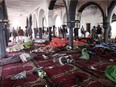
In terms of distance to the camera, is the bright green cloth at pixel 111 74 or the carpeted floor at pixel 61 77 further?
the bright green cloth at pixel 111 74

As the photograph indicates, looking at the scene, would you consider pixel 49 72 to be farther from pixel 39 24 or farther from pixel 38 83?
pixel 39 24

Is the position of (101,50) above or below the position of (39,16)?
below

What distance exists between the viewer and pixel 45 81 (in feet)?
12.0

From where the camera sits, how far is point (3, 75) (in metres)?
4.27

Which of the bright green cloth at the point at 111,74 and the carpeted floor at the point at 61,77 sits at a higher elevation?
the bright green cloth at the point at 111,74

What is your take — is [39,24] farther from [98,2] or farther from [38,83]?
[38,83]

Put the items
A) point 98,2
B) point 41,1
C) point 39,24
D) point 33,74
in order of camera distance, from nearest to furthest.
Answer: point 33,74, point 98,2, point 41,1, point 39,24

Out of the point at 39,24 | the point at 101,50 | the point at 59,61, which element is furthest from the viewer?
the point at 39,24

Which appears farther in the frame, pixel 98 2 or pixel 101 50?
pixel 98 2

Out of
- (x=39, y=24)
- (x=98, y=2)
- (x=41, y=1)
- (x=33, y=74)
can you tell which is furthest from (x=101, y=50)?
(x=39, y=24)

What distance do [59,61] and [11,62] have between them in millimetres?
2217

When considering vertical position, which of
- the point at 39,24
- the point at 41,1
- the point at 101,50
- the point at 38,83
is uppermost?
the point at 41,1

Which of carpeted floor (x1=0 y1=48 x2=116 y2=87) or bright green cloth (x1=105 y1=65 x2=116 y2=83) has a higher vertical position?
bright green cloth (x1=105 y1=65 x2=116 y2=83)

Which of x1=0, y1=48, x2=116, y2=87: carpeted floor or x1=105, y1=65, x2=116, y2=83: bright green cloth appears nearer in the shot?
x1=0, y1=48, x2=116, y2=87: carpeted floor
